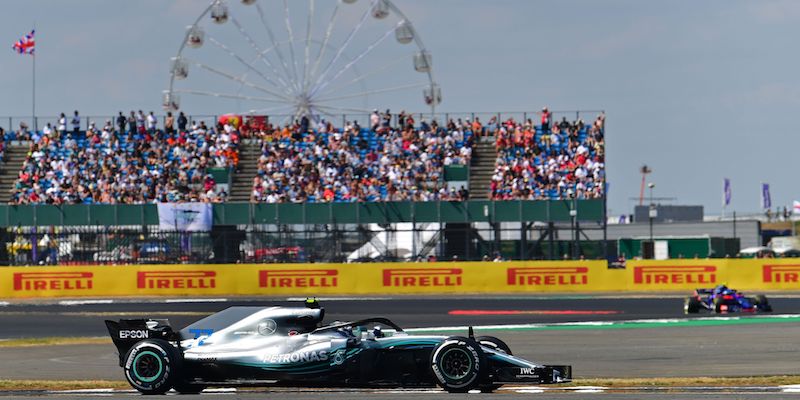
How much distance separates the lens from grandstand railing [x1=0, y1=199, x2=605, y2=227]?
47.9 m

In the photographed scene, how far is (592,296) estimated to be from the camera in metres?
39.4

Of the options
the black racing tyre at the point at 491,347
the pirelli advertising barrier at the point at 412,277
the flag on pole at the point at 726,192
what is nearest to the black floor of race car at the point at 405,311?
the pirelli advertising barrier at the point at 412,277

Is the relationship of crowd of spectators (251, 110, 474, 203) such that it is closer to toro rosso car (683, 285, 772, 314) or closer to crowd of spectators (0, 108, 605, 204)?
crowd of spectators (0, 108, 605, 204)

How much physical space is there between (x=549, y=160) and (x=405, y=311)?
1807 cm

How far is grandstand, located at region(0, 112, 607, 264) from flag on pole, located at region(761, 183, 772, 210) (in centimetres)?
5902

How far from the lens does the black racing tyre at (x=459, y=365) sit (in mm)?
14539

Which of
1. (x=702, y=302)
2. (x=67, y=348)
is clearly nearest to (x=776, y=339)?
(x=702, y=302)

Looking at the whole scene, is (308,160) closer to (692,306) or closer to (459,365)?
(692,306)

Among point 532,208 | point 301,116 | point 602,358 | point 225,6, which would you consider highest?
point 225,6

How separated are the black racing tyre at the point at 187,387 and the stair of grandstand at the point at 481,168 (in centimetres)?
3388

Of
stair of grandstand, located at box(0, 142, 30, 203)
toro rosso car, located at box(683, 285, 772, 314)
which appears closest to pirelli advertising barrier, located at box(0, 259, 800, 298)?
stair of grandstand, located at box(0, 142, 30, 203)

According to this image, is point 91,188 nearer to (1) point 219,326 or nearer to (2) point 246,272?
(2) point 246,272

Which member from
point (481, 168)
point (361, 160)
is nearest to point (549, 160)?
point (481, 168)

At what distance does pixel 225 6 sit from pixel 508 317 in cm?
3262
